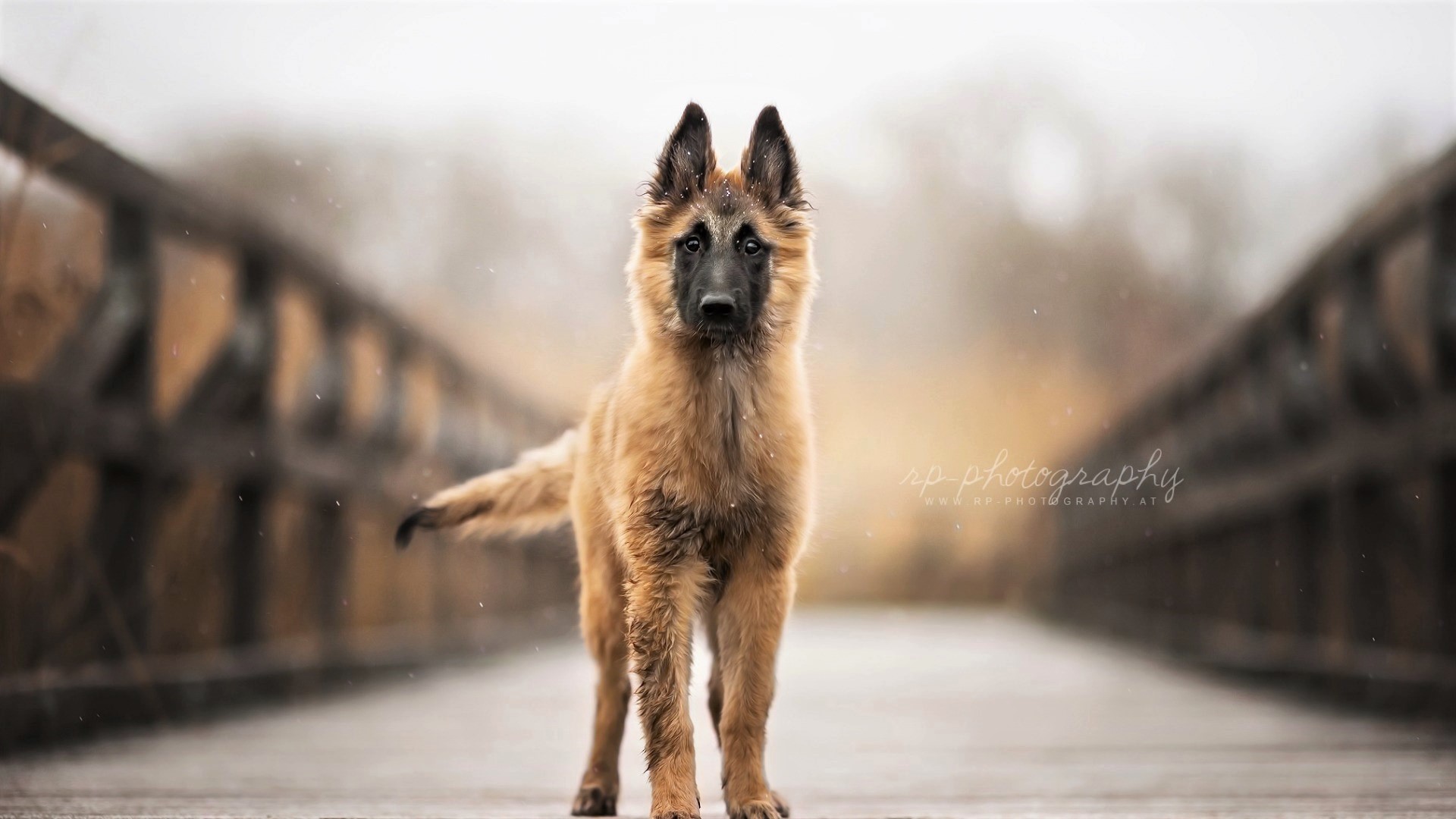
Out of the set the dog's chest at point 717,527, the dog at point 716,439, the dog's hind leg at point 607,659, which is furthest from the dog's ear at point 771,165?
the dog's hind leg at point 607,659

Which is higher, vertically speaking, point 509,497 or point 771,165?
point 771,165

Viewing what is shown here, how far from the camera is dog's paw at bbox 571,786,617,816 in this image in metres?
2.97

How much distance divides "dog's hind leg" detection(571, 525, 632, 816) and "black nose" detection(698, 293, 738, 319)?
71 cm

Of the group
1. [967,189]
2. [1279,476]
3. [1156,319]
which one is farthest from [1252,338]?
[967,189]

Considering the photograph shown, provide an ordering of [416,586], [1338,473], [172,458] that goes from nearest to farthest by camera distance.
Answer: [172,458], [1338,473], [416,586]

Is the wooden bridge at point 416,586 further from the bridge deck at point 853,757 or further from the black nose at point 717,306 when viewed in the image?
the black nose at point 717,306

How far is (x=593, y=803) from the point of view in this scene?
2979mm

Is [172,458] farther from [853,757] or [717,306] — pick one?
[717,306]

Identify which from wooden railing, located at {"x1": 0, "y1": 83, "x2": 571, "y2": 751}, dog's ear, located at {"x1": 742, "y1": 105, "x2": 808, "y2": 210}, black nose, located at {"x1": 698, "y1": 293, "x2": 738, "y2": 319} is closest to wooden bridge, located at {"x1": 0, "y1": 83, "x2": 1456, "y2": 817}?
wooden railing, located at {"x1": 0, "y1": 83, "x2": 571, "y2": 751}

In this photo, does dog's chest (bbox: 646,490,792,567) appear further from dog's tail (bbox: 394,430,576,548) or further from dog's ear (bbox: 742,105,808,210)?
dog's tail (bbox: 394,430,576,548)

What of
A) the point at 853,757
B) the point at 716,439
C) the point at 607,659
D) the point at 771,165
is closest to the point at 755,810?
the point at 607,659

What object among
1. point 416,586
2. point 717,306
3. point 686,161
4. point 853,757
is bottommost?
point 853,757

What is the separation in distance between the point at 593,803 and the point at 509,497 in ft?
3.23

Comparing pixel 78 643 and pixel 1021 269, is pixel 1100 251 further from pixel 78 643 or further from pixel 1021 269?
pixel 78 643
